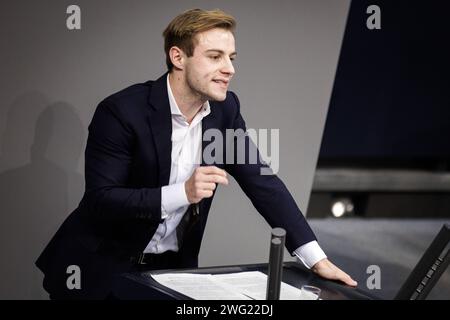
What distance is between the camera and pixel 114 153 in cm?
227

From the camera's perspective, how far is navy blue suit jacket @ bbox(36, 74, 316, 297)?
2.22 meters

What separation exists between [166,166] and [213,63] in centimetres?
35

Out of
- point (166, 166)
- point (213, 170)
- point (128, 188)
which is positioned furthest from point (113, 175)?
point (213, 170)

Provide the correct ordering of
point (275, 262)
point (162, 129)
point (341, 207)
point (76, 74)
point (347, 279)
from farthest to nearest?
point (341, 207) → point (76, 74) → point (162, 129) → point (347, 279) → point (275, 262)

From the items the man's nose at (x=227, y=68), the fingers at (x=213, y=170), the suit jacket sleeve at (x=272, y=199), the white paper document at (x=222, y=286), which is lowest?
the white paper document at (x=222, y=286)

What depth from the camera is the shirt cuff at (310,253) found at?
88.3 inches

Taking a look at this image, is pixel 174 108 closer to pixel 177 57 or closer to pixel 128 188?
pixel 177 57

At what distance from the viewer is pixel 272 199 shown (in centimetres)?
241

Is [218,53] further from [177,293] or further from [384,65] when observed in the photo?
[384,65]

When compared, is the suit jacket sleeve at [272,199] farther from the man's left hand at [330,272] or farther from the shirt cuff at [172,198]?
the shirt cuff at [172,198]

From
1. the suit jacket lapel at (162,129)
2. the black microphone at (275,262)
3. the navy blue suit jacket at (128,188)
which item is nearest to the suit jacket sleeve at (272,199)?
the navy blue suit jacket at (128,188)

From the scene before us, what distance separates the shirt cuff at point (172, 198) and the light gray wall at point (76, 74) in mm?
1028
